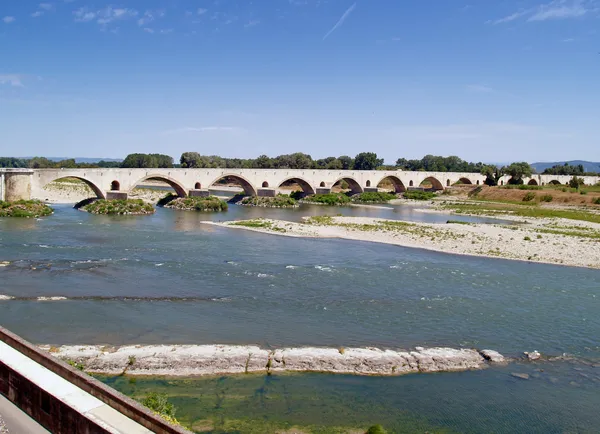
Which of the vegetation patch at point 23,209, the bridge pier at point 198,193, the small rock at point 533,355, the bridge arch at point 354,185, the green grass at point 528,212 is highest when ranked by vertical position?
the bridge arch at point 354,185

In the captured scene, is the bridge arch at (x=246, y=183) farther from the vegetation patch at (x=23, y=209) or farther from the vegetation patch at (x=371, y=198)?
the vegetation patch at (x=23, y=209)

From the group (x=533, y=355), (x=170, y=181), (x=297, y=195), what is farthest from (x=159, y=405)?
(x=297, y=195)

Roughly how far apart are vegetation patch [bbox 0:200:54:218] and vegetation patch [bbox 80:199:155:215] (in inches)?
187

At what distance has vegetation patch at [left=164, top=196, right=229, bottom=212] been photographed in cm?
4988

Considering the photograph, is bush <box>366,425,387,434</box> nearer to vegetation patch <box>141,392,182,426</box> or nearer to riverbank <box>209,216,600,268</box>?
vegetation patch <box>141,392,182,426</box>

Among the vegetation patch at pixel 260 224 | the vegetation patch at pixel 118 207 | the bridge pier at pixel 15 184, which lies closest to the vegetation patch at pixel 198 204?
the vegetation patch at pixel 118 207

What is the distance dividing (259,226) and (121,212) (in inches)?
534

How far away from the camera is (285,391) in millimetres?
11578

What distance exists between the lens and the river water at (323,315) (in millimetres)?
11086

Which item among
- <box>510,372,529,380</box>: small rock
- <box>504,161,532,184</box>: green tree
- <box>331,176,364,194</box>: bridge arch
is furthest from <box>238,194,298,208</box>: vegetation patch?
<box>504,161,532,184</box>: green tree

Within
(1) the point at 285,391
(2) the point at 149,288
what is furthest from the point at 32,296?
(1) the point at 285,391

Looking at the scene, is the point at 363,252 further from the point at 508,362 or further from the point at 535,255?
the point at 508,362

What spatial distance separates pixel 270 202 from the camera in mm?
57688

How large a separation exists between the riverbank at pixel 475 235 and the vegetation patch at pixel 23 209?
13.4m
